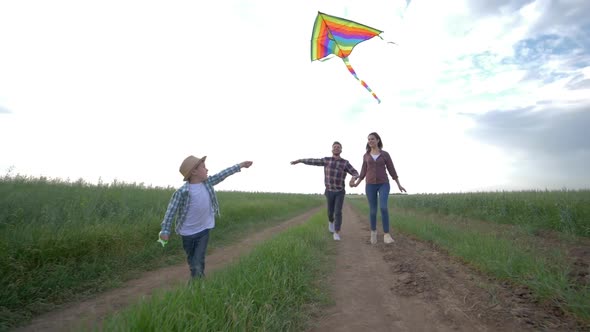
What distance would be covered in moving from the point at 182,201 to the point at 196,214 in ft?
0.82

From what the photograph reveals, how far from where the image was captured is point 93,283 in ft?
14.8

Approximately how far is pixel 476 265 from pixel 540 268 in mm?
845

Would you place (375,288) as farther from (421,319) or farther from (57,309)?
(57,309)

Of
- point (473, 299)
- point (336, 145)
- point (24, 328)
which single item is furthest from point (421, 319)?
point (336, 145)

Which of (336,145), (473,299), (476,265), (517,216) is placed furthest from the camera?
(517,216)

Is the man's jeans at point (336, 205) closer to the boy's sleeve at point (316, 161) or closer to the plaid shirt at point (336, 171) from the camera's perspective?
the plaid shirt at point (336, 171)

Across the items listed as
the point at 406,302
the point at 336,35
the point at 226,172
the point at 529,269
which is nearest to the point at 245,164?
the point at 226,172

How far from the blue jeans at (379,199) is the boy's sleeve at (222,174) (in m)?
3.56

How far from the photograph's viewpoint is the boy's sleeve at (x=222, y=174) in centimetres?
422

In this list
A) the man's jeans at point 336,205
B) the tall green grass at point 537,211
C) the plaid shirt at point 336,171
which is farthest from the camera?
the tall green grass at point 537,211

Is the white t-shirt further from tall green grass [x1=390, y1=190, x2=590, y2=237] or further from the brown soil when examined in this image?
tall green grass [x1=390, y1=190, x2=590, y2=237]

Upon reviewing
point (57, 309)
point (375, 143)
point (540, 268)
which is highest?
point (375, 143)

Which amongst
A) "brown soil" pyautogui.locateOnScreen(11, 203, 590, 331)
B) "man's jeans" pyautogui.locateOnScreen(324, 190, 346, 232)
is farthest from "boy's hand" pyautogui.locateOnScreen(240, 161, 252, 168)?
"man's jeans" pyautogui.locateOnScreen(324, 190, 346, 232)

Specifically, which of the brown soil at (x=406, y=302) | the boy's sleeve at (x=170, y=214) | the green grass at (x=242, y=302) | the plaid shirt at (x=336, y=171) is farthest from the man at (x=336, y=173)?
the boy's sleeve at (x=170, y=214)
